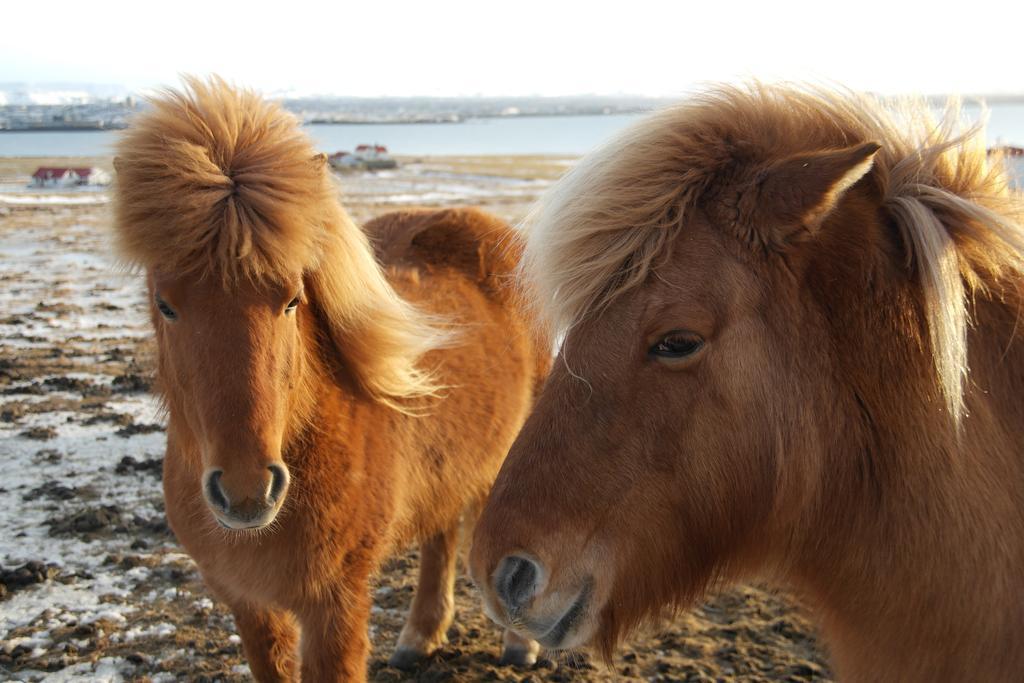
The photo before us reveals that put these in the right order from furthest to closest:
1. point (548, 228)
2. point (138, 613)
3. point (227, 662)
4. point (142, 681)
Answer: point (138, 613) → point (227, 662) → point (142, 681) → point (548, 228)

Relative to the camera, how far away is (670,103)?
224cm

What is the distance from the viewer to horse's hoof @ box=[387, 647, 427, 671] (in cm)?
420

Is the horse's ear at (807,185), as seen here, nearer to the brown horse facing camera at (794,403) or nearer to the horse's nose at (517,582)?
the brown horse facing camera at (794,403)

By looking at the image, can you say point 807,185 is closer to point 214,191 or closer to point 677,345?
point 677,345

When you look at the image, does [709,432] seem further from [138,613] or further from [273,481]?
[138,613]

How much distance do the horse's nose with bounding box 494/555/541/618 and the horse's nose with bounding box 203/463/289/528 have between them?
42.5 inches

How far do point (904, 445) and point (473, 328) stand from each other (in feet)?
8.69

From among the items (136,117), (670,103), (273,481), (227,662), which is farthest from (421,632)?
(670,103)

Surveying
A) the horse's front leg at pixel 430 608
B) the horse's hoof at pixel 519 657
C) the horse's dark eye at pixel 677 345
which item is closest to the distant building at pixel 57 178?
the horse's front leg at pixel 430 608

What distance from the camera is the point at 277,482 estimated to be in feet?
8.84

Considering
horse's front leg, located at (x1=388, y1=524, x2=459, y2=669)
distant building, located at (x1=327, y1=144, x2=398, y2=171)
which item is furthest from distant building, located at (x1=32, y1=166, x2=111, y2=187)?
horse's front leg, located at (x1=388, y1=524, x2=459, y2=669)

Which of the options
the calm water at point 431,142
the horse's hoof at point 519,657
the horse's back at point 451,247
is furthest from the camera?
the calm water at point 431,142

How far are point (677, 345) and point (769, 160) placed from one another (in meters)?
0.50

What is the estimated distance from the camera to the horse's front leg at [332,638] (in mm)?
3074
